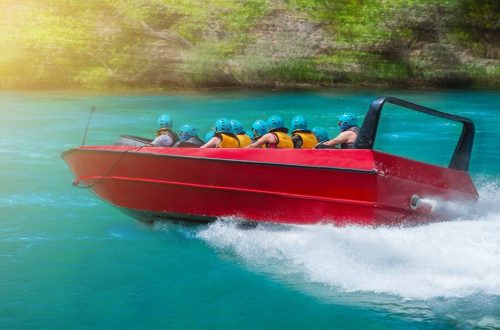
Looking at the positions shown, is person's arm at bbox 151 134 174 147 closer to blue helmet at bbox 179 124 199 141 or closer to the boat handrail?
blue helmet at bbox 179 124 199 141

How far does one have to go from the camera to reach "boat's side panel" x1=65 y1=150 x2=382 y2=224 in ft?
24.7

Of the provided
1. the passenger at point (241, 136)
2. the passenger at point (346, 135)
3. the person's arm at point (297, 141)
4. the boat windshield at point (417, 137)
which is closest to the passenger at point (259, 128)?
the passenger at point (241, 136)

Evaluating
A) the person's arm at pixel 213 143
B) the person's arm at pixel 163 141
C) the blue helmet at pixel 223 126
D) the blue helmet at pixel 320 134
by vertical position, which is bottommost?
the person's arm at pixel 163 141

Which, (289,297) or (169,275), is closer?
(289,297)

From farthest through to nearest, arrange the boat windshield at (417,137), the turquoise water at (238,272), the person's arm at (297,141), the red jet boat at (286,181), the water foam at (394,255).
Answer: the boat windshield at (417,137) → the person's arm at (297,141) → the red jet boat at (286,181) → the water foam at (394,255) → the turquoise water at (238,272)

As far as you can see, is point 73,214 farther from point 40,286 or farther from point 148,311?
point 148,311

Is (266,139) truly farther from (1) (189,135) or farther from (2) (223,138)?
(1) (189,135)

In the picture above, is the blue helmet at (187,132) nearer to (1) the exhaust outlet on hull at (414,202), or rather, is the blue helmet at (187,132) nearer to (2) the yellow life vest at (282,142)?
(2) the yellow life vest at (282,142)

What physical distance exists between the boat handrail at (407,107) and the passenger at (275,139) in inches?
54.1

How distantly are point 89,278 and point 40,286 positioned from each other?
0.54 metres

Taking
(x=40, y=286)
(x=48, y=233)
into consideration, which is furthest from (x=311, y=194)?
(x=48, y=233)

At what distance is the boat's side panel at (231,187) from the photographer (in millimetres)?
7531

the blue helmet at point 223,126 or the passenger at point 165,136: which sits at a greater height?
the blue helmet at point 223,126

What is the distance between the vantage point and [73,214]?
10797mm
